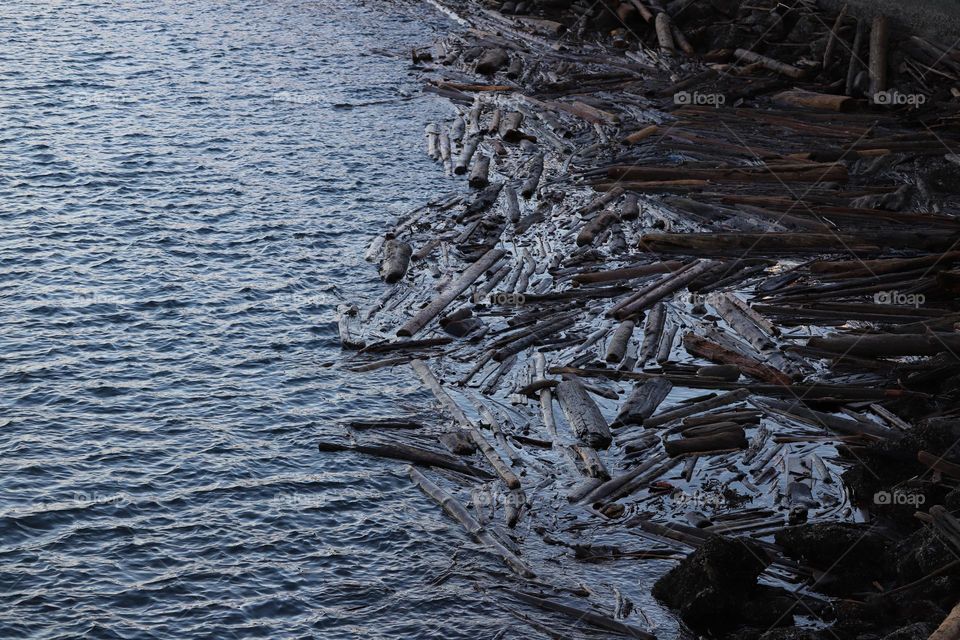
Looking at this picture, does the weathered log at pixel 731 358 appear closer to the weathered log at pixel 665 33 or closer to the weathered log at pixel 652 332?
the weathered log at pixel 652 332

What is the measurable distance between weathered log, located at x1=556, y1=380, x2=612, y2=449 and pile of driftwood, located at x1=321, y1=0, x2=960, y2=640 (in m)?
0.04

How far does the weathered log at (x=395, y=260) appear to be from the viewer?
65.3ft

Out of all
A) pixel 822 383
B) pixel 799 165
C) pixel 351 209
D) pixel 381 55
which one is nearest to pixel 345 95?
pixel 381 55

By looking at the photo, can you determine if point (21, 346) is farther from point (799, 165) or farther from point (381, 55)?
point (381, 55)

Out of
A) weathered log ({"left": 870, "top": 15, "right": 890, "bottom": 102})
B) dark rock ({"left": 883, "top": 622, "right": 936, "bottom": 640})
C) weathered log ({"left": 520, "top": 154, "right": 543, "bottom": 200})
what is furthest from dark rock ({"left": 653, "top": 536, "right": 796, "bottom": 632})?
weathered log ({"left": 870, "top": 15, "right": 890, "bottom": 102})

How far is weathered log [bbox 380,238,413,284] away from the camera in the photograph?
19906 mm

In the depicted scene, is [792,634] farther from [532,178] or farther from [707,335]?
[532,178]

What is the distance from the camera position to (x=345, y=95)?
30469 mm

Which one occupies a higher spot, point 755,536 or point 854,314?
point 854,314

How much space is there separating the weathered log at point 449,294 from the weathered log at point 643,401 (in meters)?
4.04

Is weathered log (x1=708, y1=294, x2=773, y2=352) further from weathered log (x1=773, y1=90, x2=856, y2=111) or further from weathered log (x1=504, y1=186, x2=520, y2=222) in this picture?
weathered log (x1=773, y1=90, x2=856, y2=111)

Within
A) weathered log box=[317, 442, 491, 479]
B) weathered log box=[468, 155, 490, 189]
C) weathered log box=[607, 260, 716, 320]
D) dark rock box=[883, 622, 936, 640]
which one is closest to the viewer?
dark rock box=[883, 622, 936, 640]

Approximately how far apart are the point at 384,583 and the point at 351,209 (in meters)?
12.1

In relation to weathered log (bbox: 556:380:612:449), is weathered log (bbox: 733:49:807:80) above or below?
above
